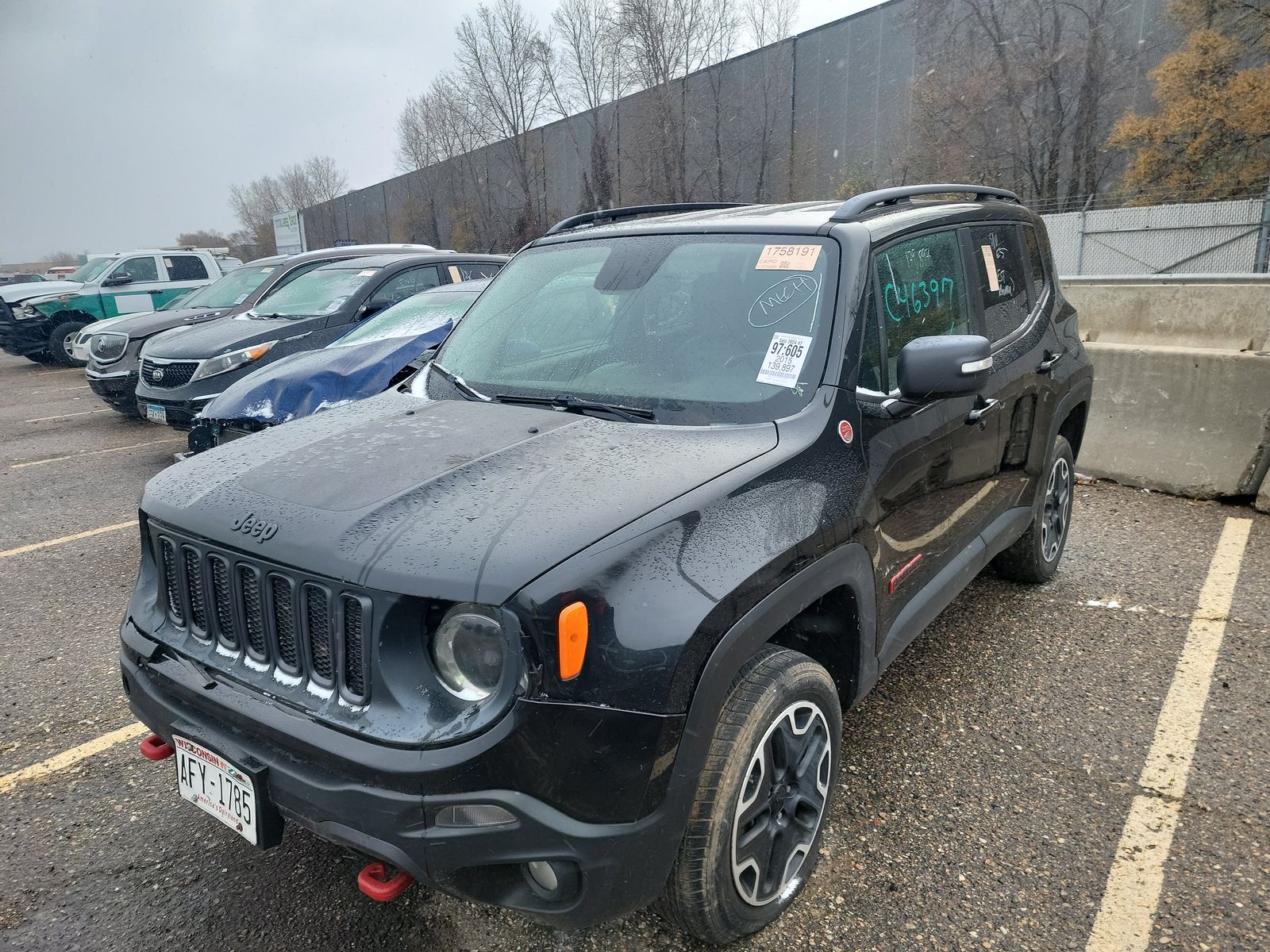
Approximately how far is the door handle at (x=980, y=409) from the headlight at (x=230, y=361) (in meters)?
Result: 6.32

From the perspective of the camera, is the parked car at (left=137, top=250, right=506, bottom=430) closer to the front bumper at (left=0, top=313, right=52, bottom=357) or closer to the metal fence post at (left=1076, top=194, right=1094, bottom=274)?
the front bumper at (left=0, top=313, right=52, bottom=357)

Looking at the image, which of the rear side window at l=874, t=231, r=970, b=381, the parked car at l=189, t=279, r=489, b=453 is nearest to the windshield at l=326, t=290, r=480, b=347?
the parked car at l=189, t=279, r=489, b=453

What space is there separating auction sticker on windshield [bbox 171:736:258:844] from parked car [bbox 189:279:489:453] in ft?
10.3

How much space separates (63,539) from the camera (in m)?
5.62

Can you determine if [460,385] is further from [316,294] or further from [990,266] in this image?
[316,294]

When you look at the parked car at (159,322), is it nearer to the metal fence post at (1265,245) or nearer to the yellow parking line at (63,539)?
the yellow parking line at (63,539)

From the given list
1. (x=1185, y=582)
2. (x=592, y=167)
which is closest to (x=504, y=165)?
(x=592, y=167)

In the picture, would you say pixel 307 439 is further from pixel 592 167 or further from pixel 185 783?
pixel 592 167

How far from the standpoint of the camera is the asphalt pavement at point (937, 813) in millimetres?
2199

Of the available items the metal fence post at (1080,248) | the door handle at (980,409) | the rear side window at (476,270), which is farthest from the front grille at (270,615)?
the metal fence post at (1080,248)

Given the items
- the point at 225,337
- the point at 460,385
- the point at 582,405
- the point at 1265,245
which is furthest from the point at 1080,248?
the point at 582,405

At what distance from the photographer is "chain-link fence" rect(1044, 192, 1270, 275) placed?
55.5 ft

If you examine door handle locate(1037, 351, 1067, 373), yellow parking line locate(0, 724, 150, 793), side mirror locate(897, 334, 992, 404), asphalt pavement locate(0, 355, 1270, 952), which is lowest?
yellow parking line locate(0, 724, 150, 793)

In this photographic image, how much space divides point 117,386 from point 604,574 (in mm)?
9623
